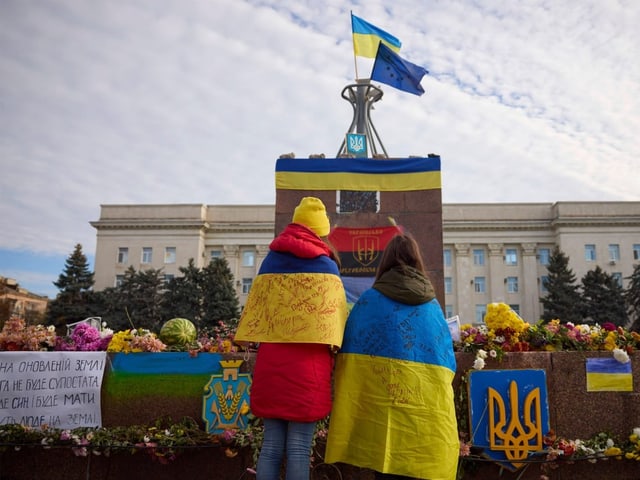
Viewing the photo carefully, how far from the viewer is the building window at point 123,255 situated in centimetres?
5025

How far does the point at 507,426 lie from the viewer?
4051 mm

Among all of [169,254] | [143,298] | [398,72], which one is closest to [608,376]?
[398,72]

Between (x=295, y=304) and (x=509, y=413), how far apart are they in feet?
6.76

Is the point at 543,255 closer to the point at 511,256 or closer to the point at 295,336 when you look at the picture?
the point at 511,256

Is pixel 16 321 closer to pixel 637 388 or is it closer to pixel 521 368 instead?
pixel 521 368

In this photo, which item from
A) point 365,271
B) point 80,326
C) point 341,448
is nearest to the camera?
point 341,448

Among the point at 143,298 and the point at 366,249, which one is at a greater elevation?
the point at 143,298

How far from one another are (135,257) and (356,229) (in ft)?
150

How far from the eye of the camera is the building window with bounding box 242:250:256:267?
5097cm

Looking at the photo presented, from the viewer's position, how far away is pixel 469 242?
163 ft

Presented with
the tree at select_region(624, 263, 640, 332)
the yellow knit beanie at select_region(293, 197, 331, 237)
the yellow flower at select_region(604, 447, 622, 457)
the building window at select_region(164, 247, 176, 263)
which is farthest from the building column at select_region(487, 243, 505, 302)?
the yellow knit beanie at select_region(293, 197, 331, 237)

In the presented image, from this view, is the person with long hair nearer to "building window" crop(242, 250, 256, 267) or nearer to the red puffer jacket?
the red puffer jacket

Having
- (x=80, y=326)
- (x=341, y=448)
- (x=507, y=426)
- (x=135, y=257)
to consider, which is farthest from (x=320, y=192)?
(x=135, y=257)

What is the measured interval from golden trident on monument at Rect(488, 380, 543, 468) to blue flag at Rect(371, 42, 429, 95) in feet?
25.4
